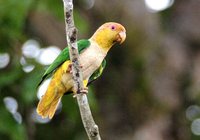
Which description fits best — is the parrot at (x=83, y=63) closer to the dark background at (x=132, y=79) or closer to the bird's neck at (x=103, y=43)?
the bird's neck at (x=103, y=43)

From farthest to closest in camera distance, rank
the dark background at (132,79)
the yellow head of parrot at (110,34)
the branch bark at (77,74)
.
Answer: the dark background at (132,79), the yellow head of parrot at (110,34), the branch bark at (77,74)

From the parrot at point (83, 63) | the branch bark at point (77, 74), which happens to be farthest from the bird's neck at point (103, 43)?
the branch bark at point (77, 74)

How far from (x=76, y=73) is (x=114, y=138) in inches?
160

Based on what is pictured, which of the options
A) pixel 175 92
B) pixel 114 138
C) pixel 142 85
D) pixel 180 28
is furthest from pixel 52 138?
pixel 180 28

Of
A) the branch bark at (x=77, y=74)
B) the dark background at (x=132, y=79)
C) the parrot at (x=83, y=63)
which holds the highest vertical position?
the dark background at (x=132, y=79)

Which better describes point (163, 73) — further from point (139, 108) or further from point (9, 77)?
point (9, 77)

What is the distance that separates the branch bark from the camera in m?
3.17

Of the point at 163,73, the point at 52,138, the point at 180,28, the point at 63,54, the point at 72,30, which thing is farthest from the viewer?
the point at 180,28

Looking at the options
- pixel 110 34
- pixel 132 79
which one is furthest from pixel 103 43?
pixel 132 79

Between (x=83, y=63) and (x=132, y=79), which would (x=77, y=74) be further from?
(x=132, y=79)

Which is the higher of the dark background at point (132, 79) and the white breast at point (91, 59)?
the dark background at point (132, 79)

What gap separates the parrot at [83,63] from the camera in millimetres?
3859

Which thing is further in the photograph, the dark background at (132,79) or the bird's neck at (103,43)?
the dark background at (132,79)

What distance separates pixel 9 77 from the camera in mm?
5625
